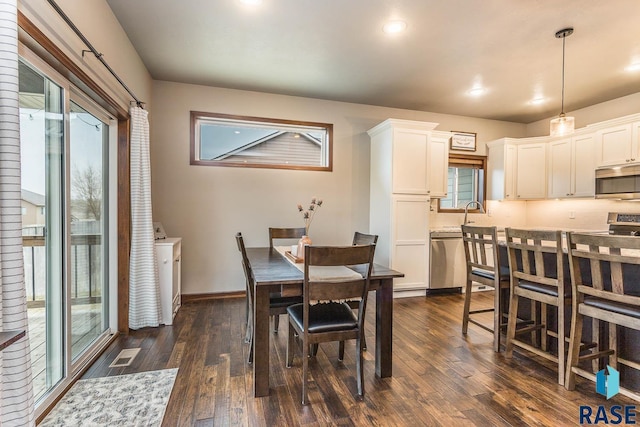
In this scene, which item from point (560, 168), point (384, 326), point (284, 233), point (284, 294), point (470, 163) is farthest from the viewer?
point (470, 163)

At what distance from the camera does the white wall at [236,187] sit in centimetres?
385

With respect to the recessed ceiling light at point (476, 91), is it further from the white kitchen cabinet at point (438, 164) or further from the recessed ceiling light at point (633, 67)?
the recessed ceiling light at point (633, 67)

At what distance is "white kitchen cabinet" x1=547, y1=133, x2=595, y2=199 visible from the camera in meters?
4.21

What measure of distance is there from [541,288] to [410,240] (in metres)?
1.91

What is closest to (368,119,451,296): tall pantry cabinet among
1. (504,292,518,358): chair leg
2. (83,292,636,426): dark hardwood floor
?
(83,292,636,426): dark hardwood floor

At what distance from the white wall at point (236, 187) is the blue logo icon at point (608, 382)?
2.97 metres

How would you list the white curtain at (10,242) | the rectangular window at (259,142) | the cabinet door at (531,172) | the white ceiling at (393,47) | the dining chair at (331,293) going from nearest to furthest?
the white curtain at (10,242) < the dining chair at (331,293) < the white ceiling at (393,47) < the rectangular window at (259,142) < the cabinet door at (531,172)

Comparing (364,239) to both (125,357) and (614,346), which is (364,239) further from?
(125,357)

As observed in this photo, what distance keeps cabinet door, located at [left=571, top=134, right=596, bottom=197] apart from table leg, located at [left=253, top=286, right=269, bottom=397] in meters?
4.73

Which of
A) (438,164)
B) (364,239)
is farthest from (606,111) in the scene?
(364,239)

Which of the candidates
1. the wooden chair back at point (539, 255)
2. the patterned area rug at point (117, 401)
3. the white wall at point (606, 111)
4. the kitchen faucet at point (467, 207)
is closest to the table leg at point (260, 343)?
the patterned area rug at point (117, 401)

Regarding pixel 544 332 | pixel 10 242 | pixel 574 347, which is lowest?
pixel 544 332

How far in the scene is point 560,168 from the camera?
459 cm

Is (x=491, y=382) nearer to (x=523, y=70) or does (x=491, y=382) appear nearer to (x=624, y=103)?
(x=523, y=70)
